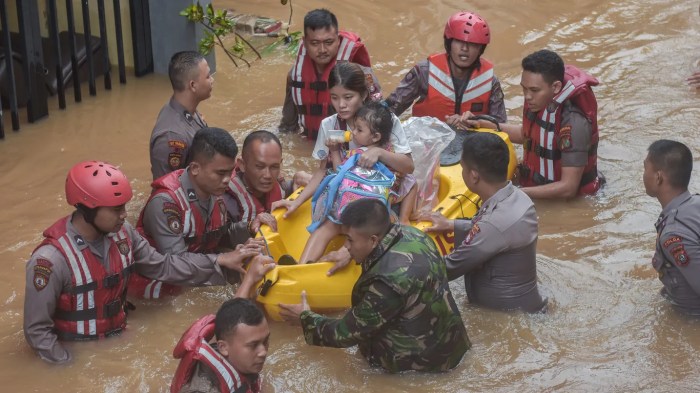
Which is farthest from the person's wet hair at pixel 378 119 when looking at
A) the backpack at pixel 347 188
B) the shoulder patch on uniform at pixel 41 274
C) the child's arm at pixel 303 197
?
the shoulder patch on uniform at pixel 41 274

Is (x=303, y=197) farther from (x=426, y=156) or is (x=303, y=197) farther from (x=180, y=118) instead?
(x=180, y=118)

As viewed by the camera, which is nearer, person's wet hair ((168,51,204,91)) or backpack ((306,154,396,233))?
backpack ((306,154,396,233))

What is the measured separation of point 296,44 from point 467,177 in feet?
15.2

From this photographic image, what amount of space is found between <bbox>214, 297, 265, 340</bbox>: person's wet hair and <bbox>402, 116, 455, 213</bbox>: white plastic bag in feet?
6.62

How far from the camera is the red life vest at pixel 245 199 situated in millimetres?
6380

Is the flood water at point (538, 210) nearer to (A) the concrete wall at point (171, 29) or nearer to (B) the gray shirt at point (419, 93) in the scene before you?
(A) the concrete wall at point (171, 29)

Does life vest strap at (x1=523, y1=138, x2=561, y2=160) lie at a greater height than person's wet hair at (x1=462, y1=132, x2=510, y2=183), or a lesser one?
lesser

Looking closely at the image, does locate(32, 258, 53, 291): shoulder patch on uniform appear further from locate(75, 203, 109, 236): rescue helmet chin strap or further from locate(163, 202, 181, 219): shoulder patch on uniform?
locate(163, 202, 181, 219): shoulder patch on uniform

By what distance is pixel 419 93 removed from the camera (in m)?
7.83

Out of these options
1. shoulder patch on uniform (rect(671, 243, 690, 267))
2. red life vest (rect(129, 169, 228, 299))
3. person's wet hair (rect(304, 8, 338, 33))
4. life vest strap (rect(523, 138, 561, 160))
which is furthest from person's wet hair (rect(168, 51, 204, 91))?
shoulder patch on uniform (rect(671, 243, 690, 267))

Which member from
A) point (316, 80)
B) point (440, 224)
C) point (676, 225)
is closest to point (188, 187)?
point (440, 224)

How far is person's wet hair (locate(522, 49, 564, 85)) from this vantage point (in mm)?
7090

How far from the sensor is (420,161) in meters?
6.66

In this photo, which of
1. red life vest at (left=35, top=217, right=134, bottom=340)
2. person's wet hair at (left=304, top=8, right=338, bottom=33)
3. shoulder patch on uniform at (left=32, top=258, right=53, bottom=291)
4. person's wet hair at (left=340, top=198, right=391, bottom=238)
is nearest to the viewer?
person's wet hair at (left=340, top=198, right=391, bottom=238)
